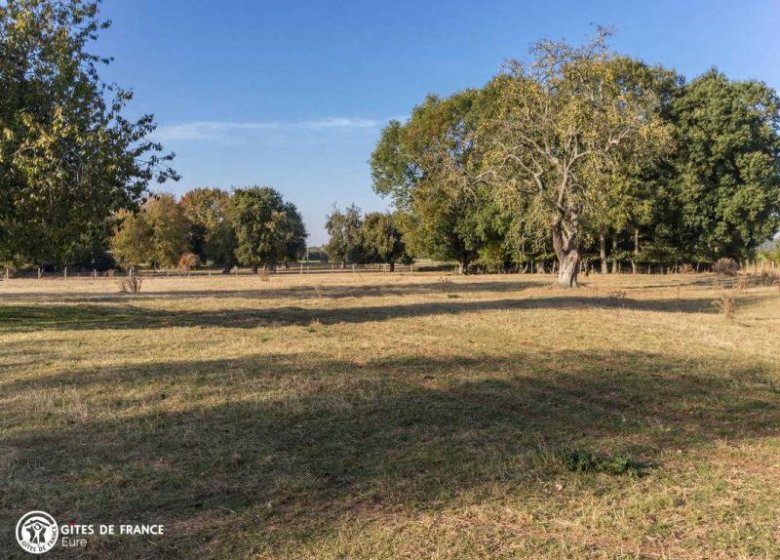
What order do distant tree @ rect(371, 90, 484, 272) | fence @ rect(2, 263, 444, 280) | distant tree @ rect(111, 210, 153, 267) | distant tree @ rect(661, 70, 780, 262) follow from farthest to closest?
distant tree @ rect(111, 210, 153, 267) → fence @ rect(2, 263, 444, 280) → distant tree @ rect(371, 90, 484, 272) → distant tree @ rect(661, 70, 780, 262)

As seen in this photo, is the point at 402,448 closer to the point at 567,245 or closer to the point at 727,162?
the point at 567,245

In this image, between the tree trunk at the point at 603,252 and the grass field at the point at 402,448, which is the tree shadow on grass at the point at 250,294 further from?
the tree trunk at the point at 603,252

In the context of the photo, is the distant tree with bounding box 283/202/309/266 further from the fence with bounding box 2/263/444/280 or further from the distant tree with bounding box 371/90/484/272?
the distant tree with bounding box 371/90/484/272

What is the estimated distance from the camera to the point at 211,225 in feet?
291

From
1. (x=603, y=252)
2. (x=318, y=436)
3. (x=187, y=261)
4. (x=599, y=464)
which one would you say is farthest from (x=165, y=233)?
(x=599, y=464)

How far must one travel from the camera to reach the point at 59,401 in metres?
8.21

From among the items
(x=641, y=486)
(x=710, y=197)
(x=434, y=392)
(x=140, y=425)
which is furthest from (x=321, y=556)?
(x=710, y=197)

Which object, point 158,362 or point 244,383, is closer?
point 244,383

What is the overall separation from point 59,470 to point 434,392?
4.87m

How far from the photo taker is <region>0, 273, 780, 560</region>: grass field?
4.21 m

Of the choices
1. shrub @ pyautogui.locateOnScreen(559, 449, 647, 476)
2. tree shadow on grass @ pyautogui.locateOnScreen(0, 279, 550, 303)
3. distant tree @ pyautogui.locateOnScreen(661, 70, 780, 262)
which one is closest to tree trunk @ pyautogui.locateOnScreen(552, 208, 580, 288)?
tree shadow on grass @ pyautogui.locateOnScreen(0, 279, 550, 303)

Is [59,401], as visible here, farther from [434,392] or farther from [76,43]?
[76,43]

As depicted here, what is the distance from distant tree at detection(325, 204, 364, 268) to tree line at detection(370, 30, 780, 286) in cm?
2843

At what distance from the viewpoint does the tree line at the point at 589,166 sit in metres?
31.6
